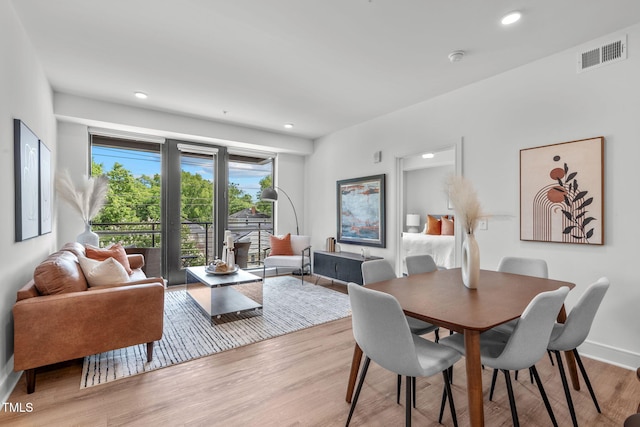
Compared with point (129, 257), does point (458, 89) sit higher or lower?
higher

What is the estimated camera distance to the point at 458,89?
12.1 feet

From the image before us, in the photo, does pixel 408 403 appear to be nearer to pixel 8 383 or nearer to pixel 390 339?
pixel 390 339

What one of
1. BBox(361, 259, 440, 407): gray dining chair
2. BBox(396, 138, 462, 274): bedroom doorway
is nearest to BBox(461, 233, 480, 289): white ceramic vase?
BBox(361, 259, 440, 407): gray dining chair

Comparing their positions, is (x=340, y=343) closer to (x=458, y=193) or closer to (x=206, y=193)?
(x=458, y=193)

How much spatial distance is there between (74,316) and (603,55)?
4.60 meters

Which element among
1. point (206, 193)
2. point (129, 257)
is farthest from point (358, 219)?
point (129, 257)

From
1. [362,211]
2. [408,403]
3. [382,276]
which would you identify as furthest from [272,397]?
[362,211]

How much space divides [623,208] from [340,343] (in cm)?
262

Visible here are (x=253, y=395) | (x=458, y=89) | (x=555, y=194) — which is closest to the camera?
(x=253, y=395)

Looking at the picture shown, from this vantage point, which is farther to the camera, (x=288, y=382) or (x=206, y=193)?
(x=206, y=193)

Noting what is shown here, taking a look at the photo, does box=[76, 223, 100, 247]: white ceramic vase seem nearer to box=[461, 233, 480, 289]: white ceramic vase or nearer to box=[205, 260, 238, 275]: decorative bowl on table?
box=[205, 260, 238, 275]: decorative bowl on table

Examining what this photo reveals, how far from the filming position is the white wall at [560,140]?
2.46m

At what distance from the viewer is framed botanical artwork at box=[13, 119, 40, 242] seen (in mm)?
2328

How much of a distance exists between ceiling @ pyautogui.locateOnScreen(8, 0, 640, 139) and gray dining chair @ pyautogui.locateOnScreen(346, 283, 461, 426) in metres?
2.06
